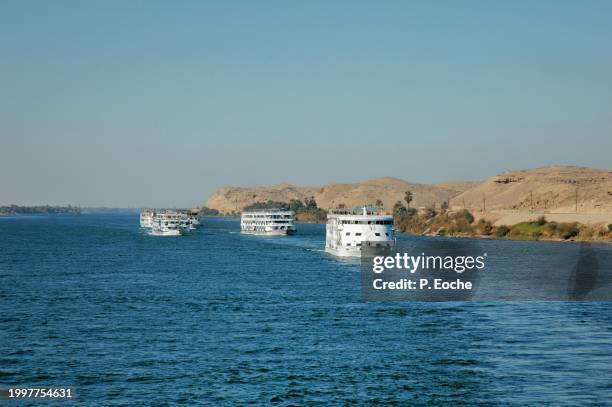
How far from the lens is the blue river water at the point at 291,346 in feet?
124

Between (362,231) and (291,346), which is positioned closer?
(291,346)

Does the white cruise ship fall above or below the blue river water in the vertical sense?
above

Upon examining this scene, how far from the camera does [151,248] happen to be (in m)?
157

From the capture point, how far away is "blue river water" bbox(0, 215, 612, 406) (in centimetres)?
3778

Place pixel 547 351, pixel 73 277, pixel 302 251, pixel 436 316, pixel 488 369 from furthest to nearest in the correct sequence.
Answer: pixel 302 251 → pixel 73 277 → pixel 436 316 → pixel 547 351 → pixel 488 369

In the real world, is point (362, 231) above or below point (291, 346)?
above

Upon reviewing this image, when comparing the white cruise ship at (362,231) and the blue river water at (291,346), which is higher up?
the white cruise ship at (362,231)

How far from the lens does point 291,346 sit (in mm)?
48219

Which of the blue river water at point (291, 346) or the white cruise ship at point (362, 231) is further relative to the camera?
the white cruise ship at point (362, 231)

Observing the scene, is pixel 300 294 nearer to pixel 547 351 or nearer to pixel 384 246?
pixel 547 351

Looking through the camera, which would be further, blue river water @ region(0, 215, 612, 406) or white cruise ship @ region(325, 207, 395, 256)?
white cruise ship @ region(325, 207, 395, 256)

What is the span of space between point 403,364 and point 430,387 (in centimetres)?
484

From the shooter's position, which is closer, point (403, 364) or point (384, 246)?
point (403, 364)

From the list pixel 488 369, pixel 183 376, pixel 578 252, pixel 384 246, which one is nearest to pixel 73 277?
pixel 384 246
